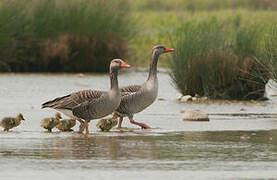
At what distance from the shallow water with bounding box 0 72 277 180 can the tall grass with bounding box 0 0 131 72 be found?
8.31m

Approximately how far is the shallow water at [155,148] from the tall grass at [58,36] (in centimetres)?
831

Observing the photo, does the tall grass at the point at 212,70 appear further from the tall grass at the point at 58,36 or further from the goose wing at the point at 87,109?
the tall grass at the point at 58,36

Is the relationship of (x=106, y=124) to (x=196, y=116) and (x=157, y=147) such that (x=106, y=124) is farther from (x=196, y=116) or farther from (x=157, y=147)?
(x=196, y=116)

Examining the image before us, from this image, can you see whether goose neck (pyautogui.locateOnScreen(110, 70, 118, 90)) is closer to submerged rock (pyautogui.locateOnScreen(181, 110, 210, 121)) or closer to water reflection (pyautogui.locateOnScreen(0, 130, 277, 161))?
water reflection (pyautogui.locateOnScreen(0, 130, 277, 161))

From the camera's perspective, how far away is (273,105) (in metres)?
18.0

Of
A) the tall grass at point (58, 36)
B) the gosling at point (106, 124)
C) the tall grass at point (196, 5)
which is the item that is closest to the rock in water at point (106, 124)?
the gosling at point (106, 124)

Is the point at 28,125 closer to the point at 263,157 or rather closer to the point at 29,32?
the point at 263,157

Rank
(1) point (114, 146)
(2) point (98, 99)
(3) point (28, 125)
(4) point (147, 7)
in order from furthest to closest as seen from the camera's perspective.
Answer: (4) point (147, 7) → (3) point (28, 125) → (2) point (98, 99) → (1) point (114, 146)

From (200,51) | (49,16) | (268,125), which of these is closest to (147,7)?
(49,16)

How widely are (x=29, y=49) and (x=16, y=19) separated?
1.08 m

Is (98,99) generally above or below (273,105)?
above

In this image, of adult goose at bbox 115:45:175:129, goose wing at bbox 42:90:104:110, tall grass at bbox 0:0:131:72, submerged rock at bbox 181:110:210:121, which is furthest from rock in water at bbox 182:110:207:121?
tall grass at bbox 0:0:131:72

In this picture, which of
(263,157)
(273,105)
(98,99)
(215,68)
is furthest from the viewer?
(215,68)

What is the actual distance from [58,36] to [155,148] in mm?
15698
